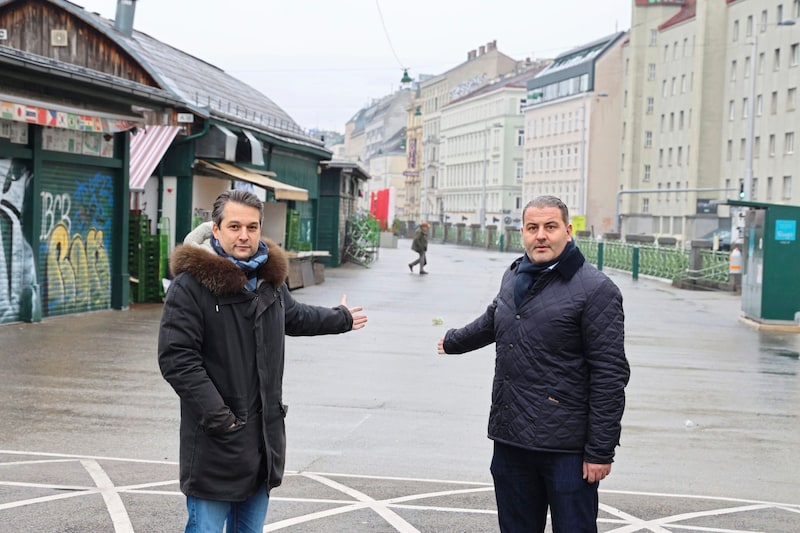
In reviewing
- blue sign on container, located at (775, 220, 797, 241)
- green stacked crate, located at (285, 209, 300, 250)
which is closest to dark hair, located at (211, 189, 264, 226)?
blue sign on container, located at (775, 220, 797, 241)

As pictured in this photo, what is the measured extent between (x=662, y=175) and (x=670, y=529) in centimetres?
9169

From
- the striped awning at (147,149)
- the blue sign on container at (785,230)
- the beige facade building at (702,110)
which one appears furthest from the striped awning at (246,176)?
the beige facade building at (702,110)

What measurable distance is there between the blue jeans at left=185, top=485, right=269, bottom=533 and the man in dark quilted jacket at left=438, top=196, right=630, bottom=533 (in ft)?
3.37

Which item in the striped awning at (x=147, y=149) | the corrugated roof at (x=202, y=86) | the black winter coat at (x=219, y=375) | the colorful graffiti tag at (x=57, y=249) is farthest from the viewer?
the corrugated roof at (x=202, y=86)

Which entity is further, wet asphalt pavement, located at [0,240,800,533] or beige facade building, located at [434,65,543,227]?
beige facade building, located at [434,65,543,227]

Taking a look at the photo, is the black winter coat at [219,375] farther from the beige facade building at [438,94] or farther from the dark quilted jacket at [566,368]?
the beige facade building at [438,94]

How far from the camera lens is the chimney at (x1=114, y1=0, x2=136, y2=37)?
27.8 metres

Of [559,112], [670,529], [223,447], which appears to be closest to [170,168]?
[670,529]

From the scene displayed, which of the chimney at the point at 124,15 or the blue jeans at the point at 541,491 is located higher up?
the chimney at the point at 124,15

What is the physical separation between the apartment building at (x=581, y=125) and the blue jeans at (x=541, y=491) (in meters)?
97.5

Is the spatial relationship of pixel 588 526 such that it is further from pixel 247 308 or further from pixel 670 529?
pixel 670 529

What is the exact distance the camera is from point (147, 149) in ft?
75.8

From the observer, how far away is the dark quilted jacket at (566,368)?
196 inches

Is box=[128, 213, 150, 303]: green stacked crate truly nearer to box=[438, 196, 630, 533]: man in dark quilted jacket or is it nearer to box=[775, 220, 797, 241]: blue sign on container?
box=[775, 220, 797, 241]: blue sign on container
